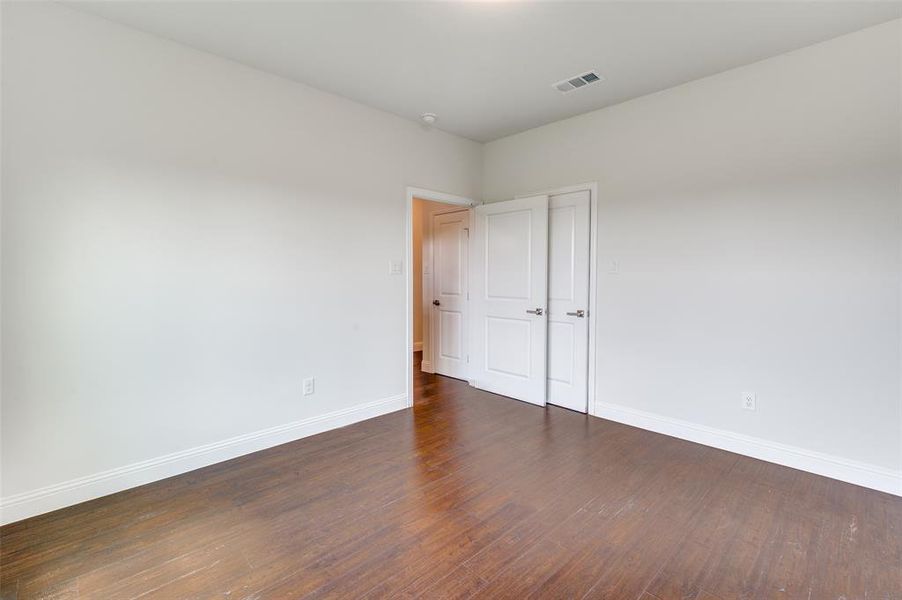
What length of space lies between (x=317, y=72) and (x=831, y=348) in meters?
3.99

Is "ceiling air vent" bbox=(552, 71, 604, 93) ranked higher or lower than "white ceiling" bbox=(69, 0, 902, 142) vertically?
higher

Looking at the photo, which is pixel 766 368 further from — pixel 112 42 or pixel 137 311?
pixel 112 42

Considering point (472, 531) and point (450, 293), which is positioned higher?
point (450, 293)

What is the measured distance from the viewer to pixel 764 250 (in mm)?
2938

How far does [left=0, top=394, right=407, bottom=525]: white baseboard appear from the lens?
2254 mm

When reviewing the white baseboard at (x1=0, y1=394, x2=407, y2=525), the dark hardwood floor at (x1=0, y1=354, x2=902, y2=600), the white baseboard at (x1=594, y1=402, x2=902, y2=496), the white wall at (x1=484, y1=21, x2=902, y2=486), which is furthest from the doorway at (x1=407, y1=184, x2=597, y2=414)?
the dark hardwood floor at (x1=0, y1=354, x2=902, y2=600)

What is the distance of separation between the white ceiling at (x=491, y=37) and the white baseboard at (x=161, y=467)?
8.74ft

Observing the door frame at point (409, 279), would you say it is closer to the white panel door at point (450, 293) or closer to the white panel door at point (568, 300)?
the white panel door at point (450, 293)

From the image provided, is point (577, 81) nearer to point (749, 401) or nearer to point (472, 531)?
point (749, 401)

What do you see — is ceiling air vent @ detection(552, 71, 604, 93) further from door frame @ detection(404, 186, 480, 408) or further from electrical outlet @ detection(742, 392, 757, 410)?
electrical outlet @ detection(742, 392, 757, 410)

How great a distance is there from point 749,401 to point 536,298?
6.20ft

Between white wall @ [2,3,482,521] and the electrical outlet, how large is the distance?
2959mm

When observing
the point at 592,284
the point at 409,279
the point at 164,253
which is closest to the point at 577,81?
the point at 592,284

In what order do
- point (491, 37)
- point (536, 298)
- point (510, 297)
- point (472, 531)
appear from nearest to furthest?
point (472, 531) < point (491, 37) < point (536, 298) < point (510, 297)
